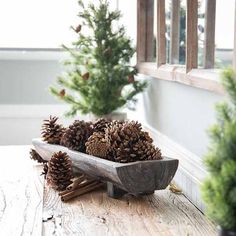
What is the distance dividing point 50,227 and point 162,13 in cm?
103

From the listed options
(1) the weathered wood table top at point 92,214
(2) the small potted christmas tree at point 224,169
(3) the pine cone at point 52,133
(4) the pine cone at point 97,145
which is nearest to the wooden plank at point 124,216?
(1) the weathered wood table top at point 92,214

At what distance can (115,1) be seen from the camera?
2705 mm

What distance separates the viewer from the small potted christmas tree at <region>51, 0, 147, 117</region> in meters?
2.01

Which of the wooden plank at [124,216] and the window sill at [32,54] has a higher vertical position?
the window sill at [32,54]

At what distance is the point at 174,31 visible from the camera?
1634 mm

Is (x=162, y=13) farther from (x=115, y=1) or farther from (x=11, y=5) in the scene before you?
(x=11, y=5)

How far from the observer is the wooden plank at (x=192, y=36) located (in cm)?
135

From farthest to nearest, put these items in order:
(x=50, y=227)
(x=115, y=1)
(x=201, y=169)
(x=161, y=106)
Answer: (x=115, y=1) < (x=161, y=106) < (x=201, y=169) < (x=50, y=227)

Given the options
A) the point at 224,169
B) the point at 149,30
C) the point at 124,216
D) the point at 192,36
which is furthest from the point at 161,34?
the point at 224,169

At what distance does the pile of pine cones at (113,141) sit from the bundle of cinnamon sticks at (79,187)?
0.08 meters

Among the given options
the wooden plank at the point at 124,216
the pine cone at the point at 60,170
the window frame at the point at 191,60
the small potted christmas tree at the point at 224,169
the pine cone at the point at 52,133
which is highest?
the window frame at the point at 191,60

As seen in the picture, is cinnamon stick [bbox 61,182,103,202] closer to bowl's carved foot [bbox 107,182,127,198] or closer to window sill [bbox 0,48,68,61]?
bowl's carved foot [bbox 107,182,127,198]

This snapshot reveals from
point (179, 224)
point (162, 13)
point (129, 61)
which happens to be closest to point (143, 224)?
point (179, 224)

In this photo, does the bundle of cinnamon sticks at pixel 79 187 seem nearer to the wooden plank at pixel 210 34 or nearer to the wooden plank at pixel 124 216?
the wooden plank at pixel 124 216
